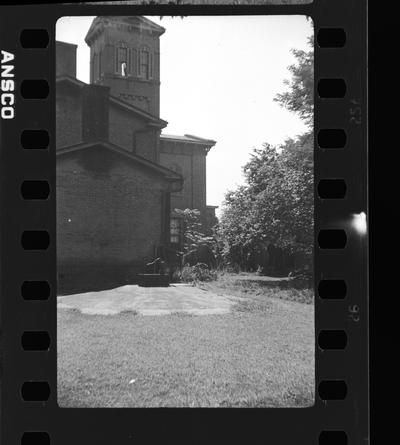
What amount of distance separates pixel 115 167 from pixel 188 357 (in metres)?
1.50

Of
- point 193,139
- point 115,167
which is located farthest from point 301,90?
point 115,167

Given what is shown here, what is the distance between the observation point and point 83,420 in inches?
85.0

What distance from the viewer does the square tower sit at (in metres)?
2.36

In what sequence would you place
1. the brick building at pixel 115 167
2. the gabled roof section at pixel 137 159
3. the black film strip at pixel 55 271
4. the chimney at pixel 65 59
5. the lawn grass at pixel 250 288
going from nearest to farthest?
the black film strip at pixel 55 271 < the chimney at pixel 65 59 < the brick building at pixel 115 167 < the lawn grass at pixel 250 288 < the gabled roof section at pixel 137 159

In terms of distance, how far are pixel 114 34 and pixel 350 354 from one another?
201 cm

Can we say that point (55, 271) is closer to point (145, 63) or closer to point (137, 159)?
point (145, 63)

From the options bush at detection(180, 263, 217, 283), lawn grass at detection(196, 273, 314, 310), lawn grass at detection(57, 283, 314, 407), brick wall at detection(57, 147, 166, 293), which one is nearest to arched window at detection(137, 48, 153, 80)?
brick wall at detection(57, 147, 166, 293)

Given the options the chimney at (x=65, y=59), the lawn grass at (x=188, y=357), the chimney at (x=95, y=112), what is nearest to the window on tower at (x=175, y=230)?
the lawn grass at (x=188, y=357)

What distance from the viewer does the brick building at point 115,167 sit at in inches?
96.0

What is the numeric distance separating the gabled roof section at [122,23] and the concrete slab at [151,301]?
140cm

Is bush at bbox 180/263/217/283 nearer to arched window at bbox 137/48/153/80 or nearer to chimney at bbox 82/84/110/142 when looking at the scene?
chimney at bbox 82/84/110/142

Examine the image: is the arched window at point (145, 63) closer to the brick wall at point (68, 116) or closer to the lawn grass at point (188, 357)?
the brick wall at point (68, 116)

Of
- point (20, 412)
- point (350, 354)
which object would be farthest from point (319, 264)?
point (20, 412)

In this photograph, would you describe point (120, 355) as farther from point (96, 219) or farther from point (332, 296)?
point (332, 296)
